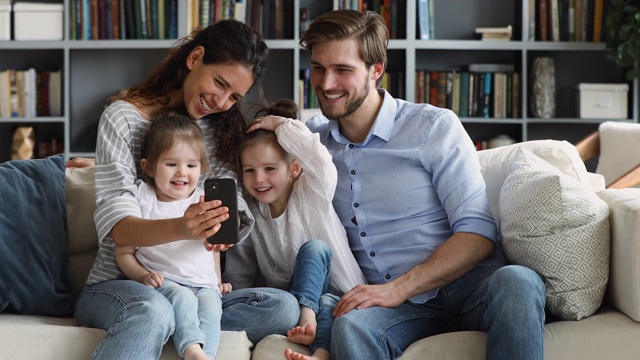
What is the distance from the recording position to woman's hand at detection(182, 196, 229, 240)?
1938 mm

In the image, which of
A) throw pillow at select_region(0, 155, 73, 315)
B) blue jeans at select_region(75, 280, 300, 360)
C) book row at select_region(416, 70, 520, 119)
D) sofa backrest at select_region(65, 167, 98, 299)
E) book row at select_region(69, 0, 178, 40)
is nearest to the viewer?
blue jeans at select_region(75, 280, 300, 360)

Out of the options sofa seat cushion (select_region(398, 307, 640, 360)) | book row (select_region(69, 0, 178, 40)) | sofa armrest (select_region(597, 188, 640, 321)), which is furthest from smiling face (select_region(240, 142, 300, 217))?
book row (select_region(69, 0, 178, 40))

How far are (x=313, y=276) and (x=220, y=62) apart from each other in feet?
2.02

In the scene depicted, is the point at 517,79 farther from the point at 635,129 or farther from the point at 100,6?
the point at 100,6

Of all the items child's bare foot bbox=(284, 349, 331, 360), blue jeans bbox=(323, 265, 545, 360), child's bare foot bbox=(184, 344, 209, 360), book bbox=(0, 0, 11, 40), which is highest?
book bbox=(0, 0, 11, 40)

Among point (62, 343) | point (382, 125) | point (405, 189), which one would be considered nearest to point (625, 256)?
point (405, 189)

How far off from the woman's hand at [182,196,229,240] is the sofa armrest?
91 cm

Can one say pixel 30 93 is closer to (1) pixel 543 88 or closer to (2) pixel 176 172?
(1) pixel 543 88

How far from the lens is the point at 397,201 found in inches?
89.7

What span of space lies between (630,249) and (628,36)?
2865 mm

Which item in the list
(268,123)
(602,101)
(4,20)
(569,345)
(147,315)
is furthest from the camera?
(602,101)

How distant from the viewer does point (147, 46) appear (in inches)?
187

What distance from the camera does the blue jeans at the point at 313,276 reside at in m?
2.09

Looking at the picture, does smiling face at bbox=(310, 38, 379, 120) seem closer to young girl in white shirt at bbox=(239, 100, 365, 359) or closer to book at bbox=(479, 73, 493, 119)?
young girl in white shirt at bbox=(239, 100, 365, 359)
